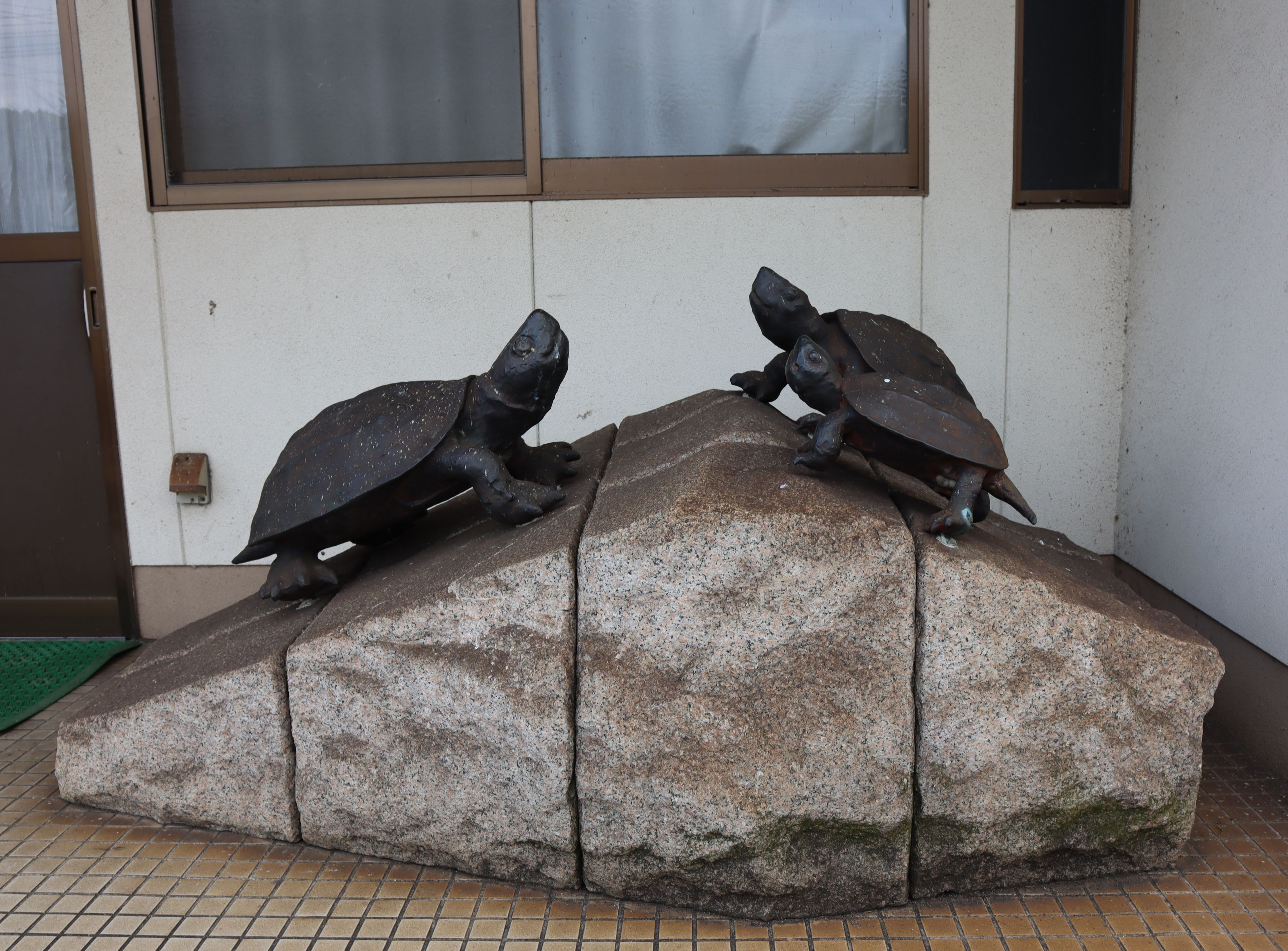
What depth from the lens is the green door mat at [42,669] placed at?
3365 mm

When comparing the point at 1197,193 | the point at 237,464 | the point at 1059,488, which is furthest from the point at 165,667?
the point at 1197,193

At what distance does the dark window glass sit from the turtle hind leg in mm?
2840

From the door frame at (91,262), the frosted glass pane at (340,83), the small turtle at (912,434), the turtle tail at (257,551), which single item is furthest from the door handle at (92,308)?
the small turtle at (912,434)

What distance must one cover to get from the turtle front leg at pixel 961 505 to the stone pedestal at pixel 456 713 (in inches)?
31.9

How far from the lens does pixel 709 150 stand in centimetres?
371

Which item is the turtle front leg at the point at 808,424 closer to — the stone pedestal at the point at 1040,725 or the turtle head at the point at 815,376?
the turtle head at the point at 815,376

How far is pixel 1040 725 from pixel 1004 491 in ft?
1.75

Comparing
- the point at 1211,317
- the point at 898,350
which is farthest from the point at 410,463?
the point at 1211,317

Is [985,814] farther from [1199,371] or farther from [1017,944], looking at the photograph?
[1199,371]

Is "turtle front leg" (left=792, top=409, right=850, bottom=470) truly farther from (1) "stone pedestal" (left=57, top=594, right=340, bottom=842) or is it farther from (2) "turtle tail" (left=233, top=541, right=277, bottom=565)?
(2) "turtle tail" (left=233, top=541, right=277, bottom=565)

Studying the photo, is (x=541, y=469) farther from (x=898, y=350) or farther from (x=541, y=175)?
(x=541, y=175)

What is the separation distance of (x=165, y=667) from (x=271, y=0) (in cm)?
257

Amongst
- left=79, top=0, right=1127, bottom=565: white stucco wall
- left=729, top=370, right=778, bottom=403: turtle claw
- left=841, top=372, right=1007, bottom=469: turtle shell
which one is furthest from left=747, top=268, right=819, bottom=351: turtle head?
left=79, top=0, right=1127, bottom=565: white stucco wall

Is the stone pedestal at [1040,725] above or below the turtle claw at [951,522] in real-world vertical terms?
below
